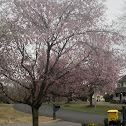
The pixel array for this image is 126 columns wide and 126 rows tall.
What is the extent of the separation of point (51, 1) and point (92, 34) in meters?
1.80

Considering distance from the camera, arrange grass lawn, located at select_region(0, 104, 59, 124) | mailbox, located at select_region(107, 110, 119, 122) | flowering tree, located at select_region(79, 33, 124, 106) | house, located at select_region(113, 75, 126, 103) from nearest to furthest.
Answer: flowering tree, located at select_region(79, 33, 124, 106), mailbox, located at select_region(107, 110, 119, 122), grass lawn, located at select_region(0, 104, 59, 124), house, located at select_region(113, 75, 126, 103)

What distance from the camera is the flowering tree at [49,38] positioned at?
7.58 m

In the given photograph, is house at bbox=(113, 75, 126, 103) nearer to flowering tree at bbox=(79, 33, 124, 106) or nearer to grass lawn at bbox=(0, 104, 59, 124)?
grass lawn at bbox=(0, 104, 59, 124)

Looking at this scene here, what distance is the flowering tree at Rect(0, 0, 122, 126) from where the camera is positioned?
7.58m

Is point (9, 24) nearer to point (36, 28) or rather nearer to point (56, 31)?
point (36, 28)

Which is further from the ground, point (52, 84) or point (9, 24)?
point (9, 24)

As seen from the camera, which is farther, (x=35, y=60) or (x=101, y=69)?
(x=35, y=60)

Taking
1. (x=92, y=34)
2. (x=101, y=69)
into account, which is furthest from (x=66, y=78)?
(x=92, y=34)

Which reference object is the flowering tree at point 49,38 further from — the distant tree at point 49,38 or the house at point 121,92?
the house at point 121,92

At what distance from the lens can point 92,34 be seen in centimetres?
759

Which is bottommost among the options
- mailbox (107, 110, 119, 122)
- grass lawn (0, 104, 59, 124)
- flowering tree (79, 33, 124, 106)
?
grass lawn (0, 104, 59, 124)

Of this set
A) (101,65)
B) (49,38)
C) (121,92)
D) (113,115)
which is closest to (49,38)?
(49,38)

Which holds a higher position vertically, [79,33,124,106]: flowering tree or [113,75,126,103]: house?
[79,33,124,106]: flowering tree

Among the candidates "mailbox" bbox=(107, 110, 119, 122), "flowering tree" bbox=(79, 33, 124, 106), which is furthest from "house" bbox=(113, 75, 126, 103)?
"flowering tree" bbox=(79, 33, 124, 106)
